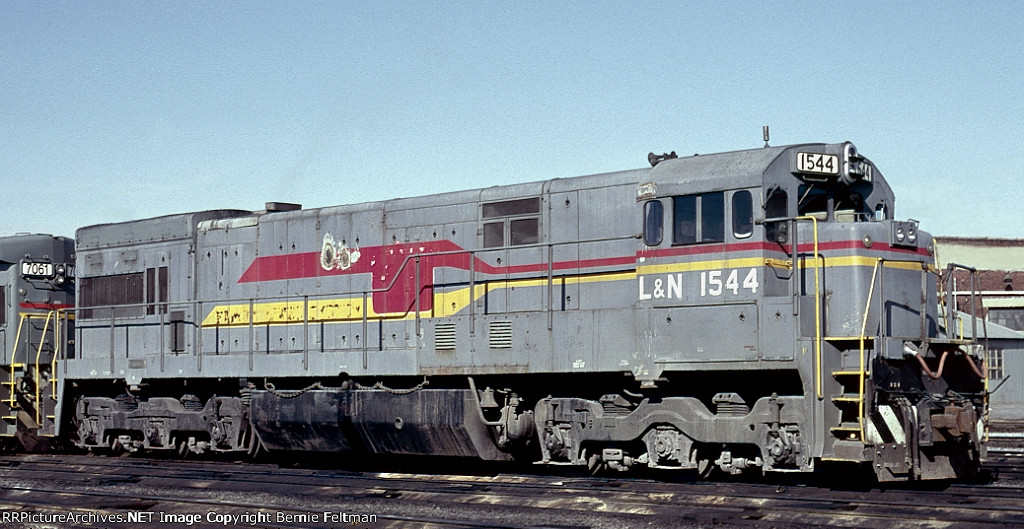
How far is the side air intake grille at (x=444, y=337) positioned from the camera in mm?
12680

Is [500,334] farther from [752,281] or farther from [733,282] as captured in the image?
[752,281]

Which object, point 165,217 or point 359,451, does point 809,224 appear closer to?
point 359,451

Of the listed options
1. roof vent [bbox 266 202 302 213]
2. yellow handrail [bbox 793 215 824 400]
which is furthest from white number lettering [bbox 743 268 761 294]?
roof vent [bbox 266 202 302 213]

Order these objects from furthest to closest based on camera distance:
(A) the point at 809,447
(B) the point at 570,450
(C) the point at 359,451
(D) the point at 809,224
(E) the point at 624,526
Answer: (C) the point at 359,451 → (B) the point at 570,450 → (D) the point at 809,224 → (A) the point at 809,447 → (E) the point at 624,526

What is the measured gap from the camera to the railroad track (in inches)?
363

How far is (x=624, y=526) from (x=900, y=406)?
298 cm

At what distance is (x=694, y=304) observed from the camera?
10938mm

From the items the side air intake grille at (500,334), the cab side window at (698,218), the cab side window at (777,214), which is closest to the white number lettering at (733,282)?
the cab side window at (698,218)

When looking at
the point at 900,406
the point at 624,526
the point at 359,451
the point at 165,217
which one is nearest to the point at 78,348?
the point at 165,217

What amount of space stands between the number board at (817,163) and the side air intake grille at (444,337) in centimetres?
417

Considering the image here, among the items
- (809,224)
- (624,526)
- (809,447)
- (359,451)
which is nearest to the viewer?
(624,526)

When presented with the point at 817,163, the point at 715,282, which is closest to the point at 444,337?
the point at 715,282

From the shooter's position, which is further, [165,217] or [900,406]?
[165,217]

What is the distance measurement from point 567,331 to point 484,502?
7.06 ft
